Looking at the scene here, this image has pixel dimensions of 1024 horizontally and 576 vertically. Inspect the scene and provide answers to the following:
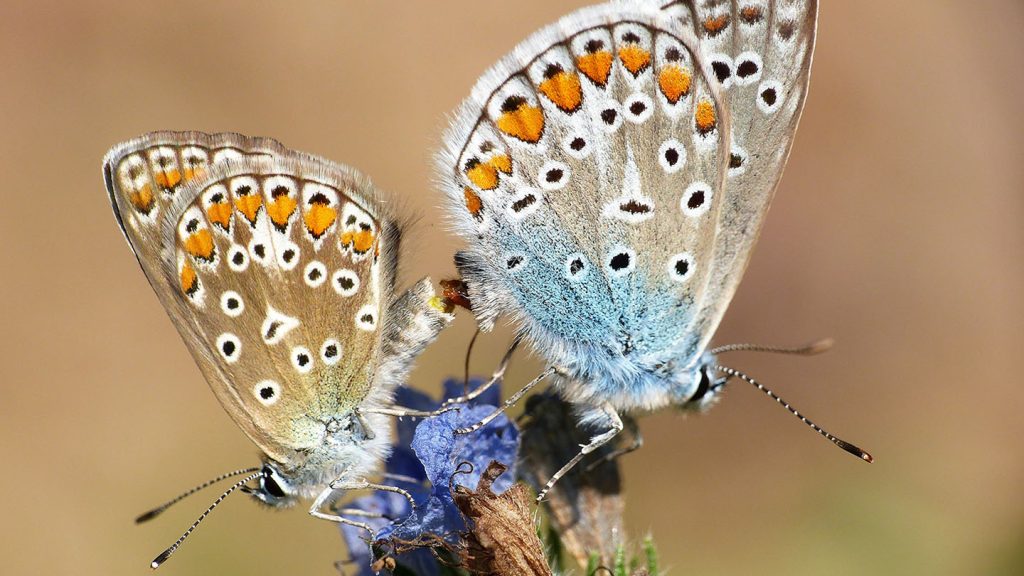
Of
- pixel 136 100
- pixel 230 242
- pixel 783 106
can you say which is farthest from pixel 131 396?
pixel 783 106

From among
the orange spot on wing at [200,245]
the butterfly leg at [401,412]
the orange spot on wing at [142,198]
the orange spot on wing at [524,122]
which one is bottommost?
the butterfly leg at [401,412]

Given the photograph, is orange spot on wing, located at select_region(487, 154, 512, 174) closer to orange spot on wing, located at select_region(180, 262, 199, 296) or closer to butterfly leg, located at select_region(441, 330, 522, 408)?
butterfly leg, located at select_region(441, 330, 522, 408)

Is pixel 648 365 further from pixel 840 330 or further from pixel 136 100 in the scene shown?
pixel 136 100

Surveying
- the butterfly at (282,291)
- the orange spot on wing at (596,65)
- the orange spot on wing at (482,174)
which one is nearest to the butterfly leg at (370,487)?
the butterfly at (282,291)

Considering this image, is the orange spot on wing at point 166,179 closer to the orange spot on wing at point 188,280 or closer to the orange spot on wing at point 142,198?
the orange spot on wing at point 142,198

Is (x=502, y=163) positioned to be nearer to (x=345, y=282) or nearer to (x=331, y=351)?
(x=345, y=282)

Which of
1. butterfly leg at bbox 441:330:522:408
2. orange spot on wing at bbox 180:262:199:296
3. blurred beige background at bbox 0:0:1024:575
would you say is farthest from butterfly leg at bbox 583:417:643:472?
blurred beige background at bbox 0:0:1024:575
